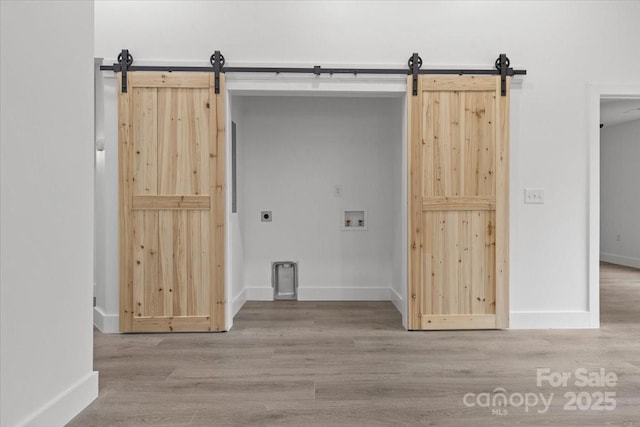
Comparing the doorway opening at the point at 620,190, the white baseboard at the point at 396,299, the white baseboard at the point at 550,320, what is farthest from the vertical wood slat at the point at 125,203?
the doorway opening at the point at 620,190

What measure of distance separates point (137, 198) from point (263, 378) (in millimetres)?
1806

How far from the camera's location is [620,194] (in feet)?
25.8

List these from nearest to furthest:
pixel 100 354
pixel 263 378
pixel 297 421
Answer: pixel 297 421
pixel 263 378
pixel 100 354

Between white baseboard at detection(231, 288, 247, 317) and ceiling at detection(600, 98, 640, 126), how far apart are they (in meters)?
5.44

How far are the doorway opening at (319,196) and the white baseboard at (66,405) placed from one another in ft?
8.48

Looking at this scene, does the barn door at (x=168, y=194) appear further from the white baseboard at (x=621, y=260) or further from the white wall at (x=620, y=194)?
the white wall at (x=620, y=194)

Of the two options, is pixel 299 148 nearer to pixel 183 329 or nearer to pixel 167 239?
pixel 167 239

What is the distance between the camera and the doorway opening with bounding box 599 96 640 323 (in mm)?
6910

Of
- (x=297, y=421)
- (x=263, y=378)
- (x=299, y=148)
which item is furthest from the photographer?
(x=299, y=148)

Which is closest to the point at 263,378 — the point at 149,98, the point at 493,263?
the point at 493,263

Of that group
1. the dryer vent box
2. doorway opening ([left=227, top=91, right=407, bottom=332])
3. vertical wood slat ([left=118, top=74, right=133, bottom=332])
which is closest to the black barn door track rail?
vertical wood slat ([left=118, top=74, right=133, bottom=332])

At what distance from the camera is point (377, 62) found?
11.7 ft

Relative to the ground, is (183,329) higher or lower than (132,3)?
lower

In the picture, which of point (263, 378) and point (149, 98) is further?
point (149, 98)
